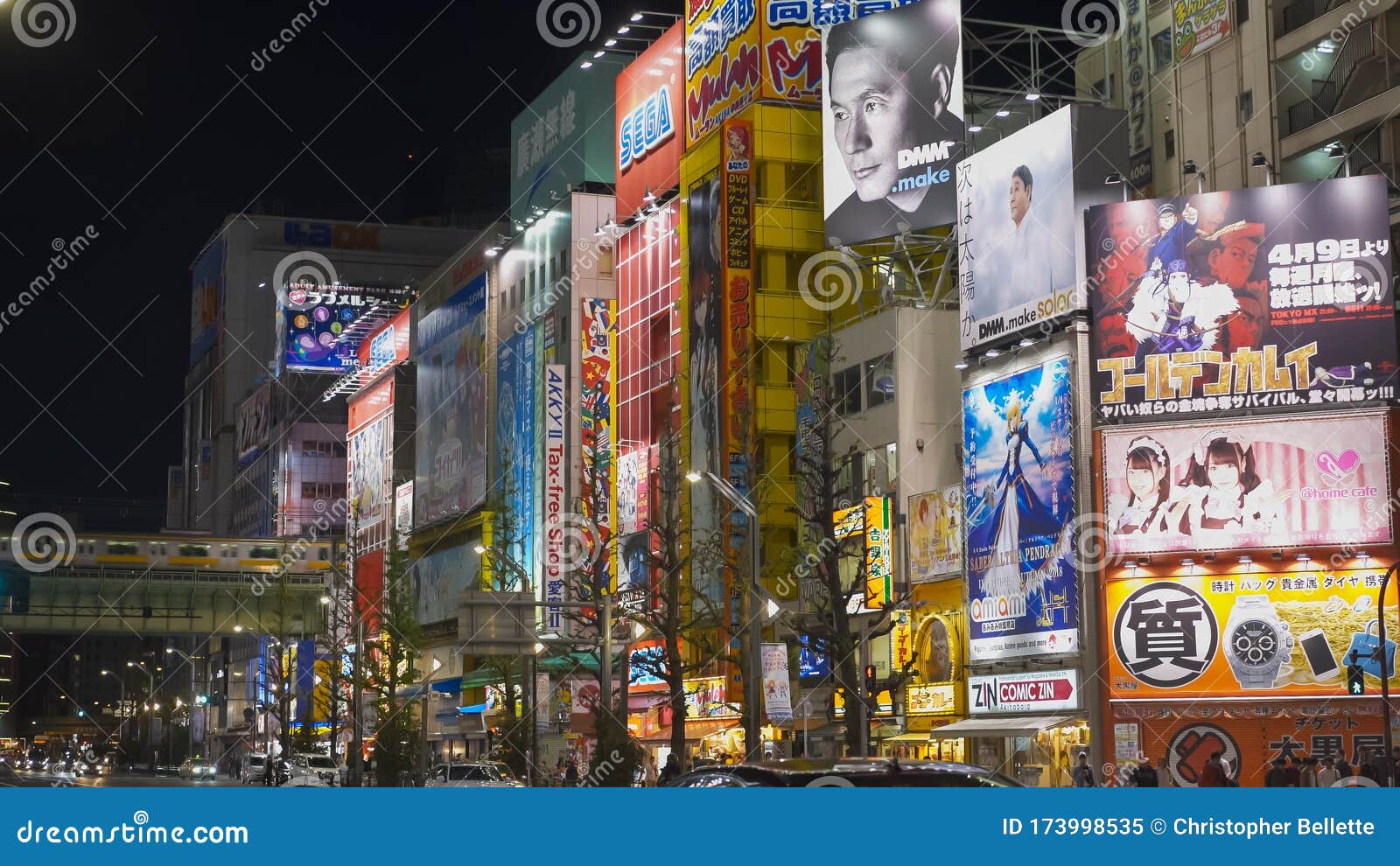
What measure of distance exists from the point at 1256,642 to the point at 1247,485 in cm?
371

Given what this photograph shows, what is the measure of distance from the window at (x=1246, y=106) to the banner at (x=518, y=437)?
37.8m

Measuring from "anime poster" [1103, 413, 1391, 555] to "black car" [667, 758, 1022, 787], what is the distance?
27.0 meters

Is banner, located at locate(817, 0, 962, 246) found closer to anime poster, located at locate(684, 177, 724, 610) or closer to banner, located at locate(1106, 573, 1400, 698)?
anime poster, located at locate(684, 177, 724, 610)

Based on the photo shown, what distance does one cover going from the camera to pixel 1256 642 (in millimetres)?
41125

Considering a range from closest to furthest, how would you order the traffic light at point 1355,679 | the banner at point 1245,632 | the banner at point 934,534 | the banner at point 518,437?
the traffic light at point 1355,679, the banner at point 1245,632, the banner at point 934,534, the banner at point 518,437

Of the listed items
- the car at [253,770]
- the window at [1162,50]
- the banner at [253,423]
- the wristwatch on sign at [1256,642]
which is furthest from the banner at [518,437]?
the banner at [253,423]

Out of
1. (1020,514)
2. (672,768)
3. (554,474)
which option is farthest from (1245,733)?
(554,474)

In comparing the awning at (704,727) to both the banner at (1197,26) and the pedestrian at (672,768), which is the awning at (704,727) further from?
the banner at (1197,26)

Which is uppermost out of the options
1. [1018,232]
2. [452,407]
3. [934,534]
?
[452,407]

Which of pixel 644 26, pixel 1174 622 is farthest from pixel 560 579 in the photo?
pixel 1174 622

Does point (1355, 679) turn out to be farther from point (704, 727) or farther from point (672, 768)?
point (704, 727)

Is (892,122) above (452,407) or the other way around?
above

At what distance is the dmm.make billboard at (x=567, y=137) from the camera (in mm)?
86125
